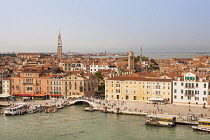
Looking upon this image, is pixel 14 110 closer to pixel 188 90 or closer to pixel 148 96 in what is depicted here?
pixel 148 96

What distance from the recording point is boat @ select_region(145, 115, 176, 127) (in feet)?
81.5

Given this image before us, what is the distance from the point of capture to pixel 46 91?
1507 inches

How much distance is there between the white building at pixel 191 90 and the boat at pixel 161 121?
659 cm

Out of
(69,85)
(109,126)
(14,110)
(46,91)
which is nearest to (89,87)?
(69,85)

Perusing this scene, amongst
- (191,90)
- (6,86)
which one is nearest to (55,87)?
(6,86)

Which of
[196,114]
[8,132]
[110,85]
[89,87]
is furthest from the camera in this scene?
[89,87]

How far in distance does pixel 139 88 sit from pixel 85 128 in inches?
435

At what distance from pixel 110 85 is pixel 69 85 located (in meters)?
5.31

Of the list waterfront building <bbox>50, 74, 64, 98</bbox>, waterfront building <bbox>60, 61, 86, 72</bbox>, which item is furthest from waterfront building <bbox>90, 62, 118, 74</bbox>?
waterfront building <bbox>50, 74, 64, 98</bbox>

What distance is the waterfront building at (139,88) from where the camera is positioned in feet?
107

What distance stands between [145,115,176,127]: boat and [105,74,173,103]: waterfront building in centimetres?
687

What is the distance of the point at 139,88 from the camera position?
111 ft

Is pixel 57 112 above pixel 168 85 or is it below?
below

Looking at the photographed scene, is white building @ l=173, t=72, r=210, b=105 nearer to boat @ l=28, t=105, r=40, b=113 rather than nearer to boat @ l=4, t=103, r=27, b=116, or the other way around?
boat @ l=28, t=105, r=40, b=113
